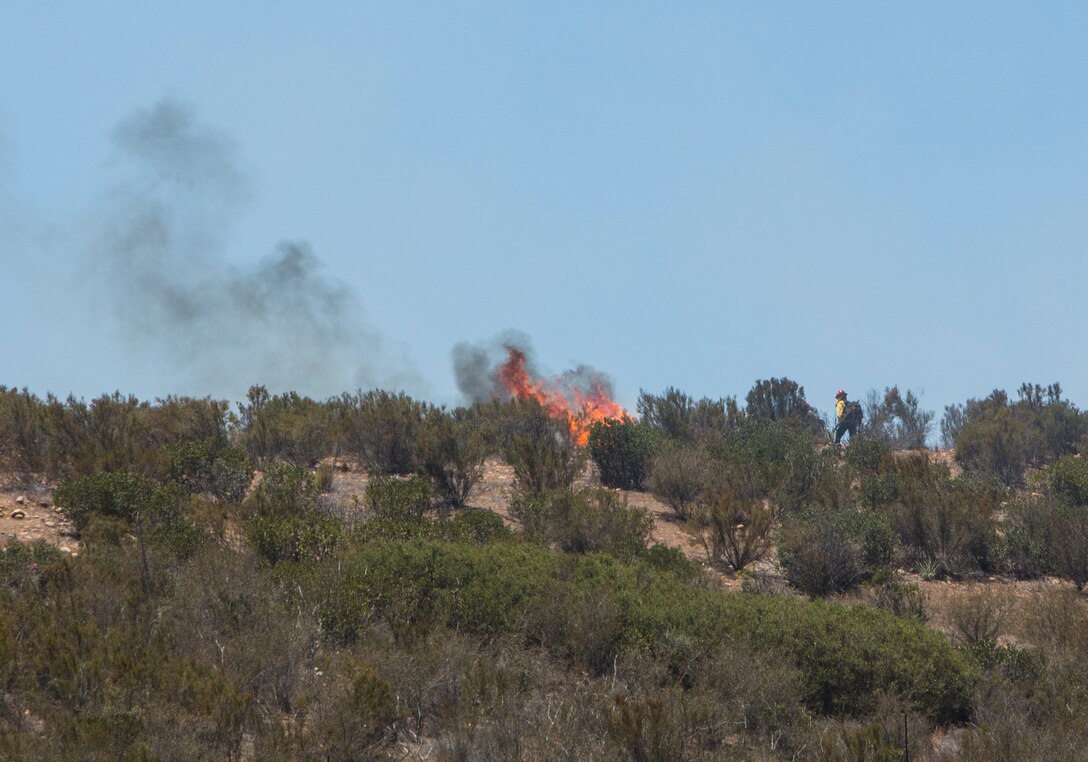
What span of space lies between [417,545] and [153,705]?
518 cm

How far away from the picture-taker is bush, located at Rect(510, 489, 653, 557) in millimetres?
16953

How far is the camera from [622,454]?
22.7m

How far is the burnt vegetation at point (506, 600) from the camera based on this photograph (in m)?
9.74

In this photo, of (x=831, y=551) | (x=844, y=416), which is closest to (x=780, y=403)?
(x=844, y=416)

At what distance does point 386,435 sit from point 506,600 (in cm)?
873

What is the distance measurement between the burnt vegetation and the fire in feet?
10.6

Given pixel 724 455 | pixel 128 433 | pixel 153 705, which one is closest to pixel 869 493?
pixel 724 455

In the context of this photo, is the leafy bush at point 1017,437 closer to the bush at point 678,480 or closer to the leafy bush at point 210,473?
the bush at point 678,480

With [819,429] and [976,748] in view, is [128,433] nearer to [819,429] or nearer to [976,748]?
[976,748]

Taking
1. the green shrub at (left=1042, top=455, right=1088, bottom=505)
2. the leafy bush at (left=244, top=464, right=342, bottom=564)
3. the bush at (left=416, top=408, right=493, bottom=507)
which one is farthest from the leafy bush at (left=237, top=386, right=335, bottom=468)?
the green shrub at (left=1042, top=455, right=1088, bottom=505)

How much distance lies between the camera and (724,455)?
2309 cm

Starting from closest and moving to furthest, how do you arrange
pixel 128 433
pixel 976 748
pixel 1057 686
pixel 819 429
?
pixel 976 748 < pixel 1057 686 < pixel 128 433 < pixel 819 429

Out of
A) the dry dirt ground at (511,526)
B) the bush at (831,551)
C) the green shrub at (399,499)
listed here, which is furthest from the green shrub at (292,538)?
the bush at (831,551)

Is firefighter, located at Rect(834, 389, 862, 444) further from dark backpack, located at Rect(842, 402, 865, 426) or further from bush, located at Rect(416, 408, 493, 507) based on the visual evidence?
bush, located at Rect(416, 408, 493, 507)
